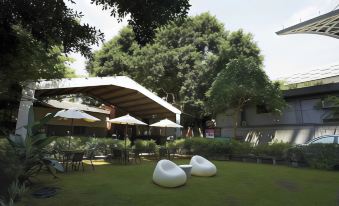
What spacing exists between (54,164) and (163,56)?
770 inches

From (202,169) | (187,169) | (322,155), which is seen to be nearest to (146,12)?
(187,169)

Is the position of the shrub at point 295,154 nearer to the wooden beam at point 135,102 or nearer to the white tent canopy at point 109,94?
the white tent canopy at point 109,94

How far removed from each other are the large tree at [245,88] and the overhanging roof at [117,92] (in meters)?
3.13

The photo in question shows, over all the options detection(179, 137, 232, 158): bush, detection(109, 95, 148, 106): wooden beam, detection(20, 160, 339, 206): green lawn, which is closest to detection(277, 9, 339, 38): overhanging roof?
detection(179, 137, 232, 158): bush

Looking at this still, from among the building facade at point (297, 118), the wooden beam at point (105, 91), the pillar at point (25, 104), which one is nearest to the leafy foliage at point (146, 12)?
the pillar at point (25, 104)

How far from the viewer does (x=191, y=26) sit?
2939cm

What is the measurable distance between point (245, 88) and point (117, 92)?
8.83m

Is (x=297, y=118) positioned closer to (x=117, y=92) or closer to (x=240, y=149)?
(x=240, y=149)

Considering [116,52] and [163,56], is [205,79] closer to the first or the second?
[163,56]

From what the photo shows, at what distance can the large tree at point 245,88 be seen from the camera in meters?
20.1

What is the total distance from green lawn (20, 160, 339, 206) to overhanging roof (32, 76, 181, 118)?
5.97 meters

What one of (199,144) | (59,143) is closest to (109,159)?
(59,143)

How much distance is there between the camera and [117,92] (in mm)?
21516

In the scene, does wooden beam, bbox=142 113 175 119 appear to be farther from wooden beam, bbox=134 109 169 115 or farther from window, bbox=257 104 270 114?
window, bbox=257 104 270 114
